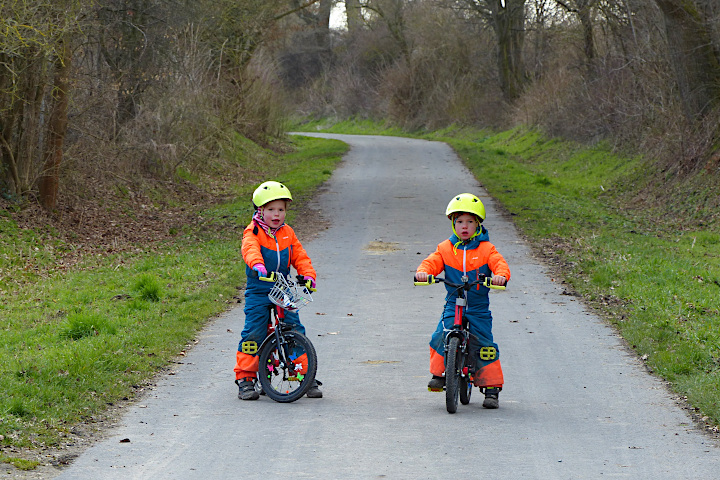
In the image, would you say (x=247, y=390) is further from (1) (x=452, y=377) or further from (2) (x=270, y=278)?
(1) (x=452, y=377)

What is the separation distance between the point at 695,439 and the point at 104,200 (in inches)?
602

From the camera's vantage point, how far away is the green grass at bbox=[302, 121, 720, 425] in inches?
346

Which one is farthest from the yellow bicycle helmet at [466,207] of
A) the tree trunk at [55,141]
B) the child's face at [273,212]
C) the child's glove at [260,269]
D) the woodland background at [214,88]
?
the tree trunk at [55,141]

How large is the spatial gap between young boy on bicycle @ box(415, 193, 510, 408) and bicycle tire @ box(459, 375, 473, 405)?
75 mm

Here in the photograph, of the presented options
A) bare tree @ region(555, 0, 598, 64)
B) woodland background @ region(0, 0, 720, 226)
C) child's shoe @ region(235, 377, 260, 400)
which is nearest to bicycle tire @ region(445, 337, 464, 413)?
child's shoe @ region(235, 377, 260, 400)

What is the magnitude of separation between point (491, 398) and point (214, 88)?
2301 centimetres

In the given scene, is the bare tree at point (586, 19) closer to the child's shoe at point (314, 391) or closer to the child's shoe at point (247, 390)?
the child's shoe at point (314, 391)

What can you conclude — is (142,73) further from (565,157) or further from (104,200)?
(565,157)

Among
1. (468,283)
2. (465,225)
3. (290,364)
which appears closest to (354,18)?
(465,225)

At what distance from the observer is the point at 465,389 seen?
708cm

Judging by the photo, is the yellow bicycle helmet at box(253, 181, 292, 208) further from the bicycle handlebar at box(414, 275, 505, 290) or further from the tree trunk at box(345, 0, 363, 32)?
the tree trunk at box(345, 0, 363, 32)

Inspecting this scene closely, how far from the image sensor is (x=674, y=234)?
17.7 metres

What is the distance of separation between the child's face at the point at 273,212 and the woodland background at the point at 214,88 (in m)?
5.63

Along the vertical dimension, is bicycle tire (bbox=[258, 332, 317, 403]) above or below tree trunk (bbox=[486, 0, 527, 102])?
below
